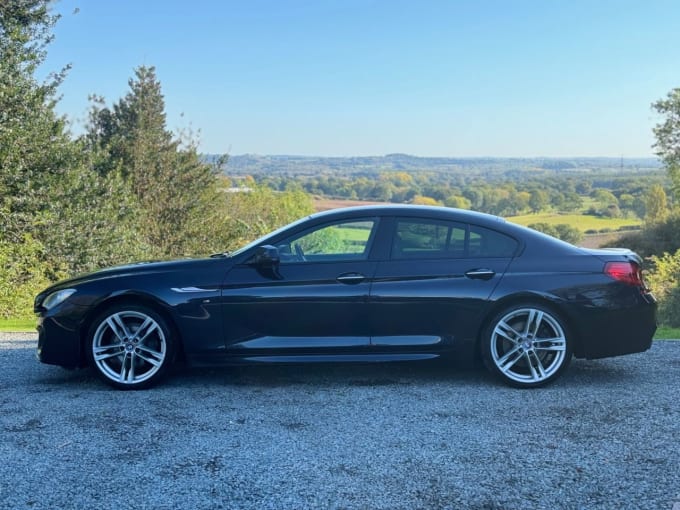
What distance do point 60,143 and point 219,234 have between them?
42.1ft

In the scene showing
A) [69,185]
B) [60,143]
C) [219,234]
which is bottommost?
[219,234]

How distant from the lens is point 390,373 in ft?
17.6

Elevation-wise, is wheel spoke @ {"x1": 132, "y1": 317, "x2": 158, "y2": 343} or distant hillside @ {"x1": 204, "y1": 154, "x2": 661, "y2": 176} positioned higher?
distant hillside @ {"x1": 204, "y1": 154, "x2": 661, "y2": 176}

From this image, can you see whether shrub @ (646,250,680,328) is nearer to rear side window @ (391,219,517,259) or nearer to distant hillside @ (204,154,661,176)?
rear side window @ (391,219,517,259)

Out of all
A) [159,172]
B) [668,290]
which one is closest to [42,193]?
[159,172]

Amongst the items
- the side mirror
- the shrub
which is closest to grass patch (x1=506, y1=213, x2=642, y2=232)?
the shrub

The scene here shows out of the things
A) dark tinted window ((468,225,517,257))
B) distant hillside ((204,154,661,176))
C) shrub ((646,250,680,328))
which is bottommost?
shrub ((646,250,680,328))

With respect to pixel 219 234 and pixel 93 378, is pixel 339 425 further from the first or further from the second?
pixel 219 234

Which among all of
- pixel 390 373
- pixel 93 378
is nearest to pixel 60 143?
pixel 93 378

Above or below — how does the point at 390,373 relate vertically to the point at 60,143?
below

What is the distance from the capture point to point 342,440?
385 centimetres

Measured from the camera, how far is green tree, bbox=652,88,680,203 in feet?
132

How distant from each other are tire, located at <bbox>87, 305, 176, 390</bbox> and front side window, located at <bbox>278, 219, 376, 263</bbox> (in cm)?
113

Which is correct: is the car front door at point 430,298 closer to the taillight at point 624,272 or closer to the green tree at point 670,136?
the taillight at point 624,272
